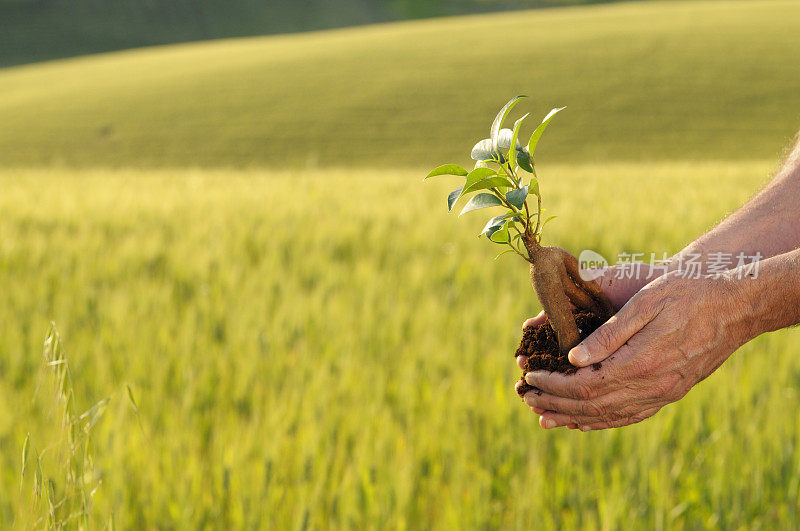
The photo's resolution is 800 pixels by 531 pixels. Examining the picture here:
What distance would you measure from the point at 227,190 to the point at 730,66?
1966 centimetres

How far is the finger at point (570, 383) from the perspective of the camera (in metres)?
0.95

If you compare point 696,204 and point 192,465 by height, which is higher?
point 696,204

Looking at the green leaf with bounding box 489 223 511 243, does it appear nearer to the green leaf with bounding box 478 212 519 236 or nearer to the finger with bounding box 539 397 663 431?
the green leaf with bounding box 478 212 519 236

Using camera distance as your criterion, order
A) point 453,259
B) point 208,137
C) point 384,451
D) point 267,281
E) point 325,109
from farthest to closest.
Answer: point 325,109 → point 208,137 → point 453,259 → point 267,281 → point 384,451

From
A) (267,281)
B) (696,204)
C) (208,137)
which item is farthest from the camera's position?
(208,137)

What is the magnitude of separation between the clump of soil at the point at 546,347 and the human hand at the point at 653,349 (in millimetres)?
31

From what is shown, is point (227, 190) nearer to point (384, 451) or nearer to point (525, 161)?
point (384, 451)

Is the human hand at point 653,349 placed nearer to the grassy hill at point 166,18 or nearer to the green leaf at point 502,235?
the green leaf at point 502,235

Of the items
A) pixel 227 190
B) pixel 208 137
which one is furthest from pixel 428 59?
pixel 227 190

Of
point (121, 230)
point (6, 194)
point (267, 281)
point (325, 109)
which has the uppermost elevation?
point (325, 109)

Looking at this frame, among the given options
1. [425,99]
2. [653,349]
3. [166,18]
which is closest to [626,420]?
[653,349]

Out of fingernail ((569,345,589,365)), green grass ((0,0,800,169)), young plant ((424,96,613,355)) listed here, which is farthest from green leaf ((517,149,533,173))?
green grass ((0,0,800,169))

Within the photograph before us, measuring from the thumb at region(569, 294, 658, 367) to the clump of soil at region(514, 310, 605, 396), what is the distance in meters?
0.06

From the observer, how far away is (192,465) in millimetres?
1418
